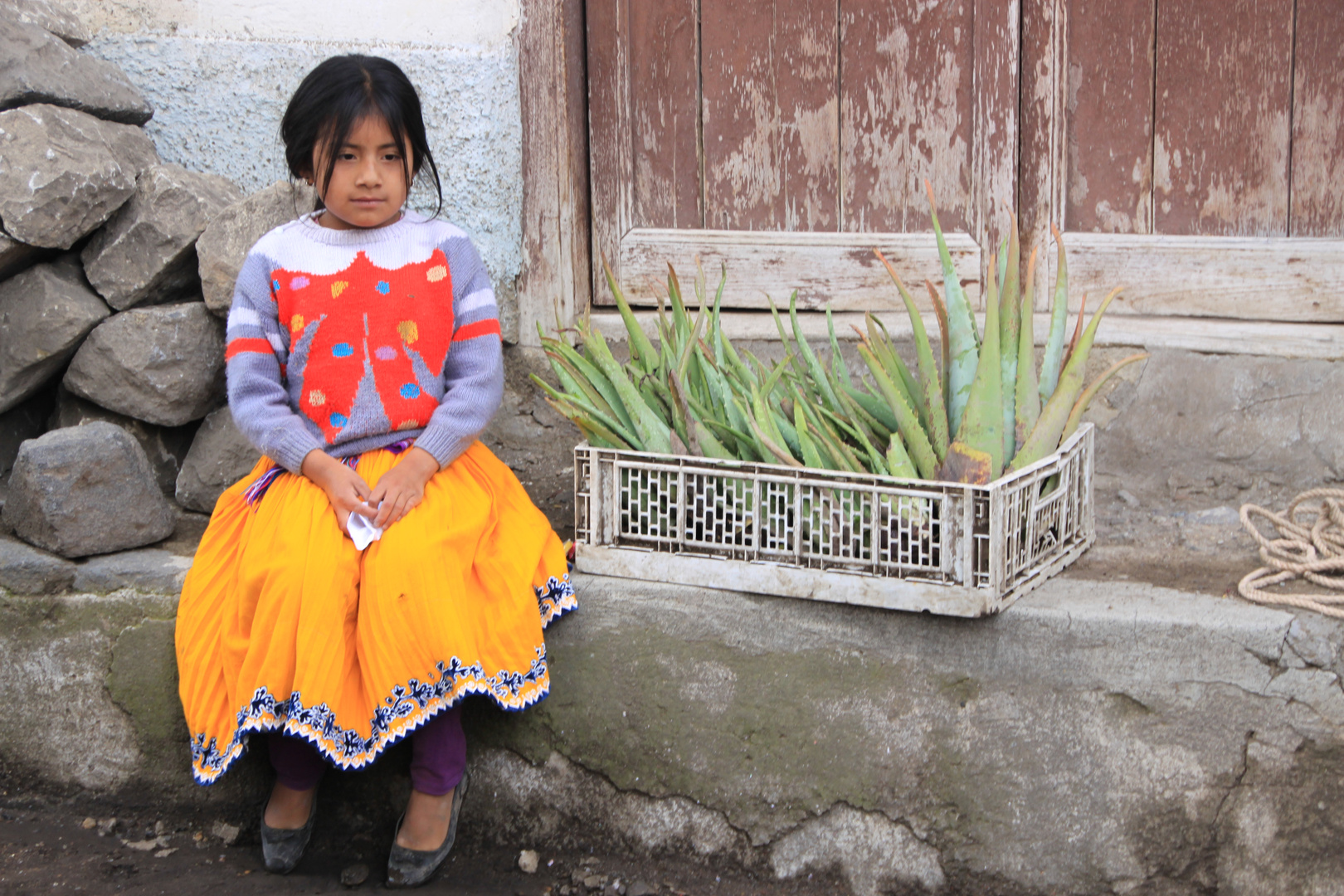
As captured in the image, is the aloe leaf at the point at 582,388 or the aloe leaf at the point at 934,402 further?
the aloe leaf at the point at 582,388

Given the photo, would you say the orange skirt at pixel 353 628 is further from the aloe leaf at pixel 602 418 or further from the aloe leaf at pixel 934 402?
the aloe leaf at pixel 934 402

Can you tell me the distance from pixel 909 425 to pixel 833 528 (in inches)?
9.1

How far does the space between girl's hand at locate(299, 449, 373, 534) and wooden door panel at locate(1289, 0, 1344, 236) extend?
2.23 meters

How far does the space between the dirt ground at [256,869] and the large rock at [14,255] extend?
→ 1.18 m

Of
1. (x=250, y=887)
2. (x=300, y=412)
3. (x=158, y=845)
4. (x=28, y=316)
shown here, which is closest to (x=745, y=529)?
(x=300, y=412)

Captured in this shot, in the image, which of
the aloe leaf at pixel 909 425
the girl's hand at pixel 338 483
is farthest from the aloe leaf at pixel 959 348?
the girl's hand at pixel 338 483

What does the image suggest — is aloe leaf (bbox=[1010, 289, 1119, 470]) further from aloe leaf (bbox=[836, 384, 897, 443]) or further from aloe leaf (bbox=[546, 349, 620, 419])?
aloe leaf (bbox=[546, 349, 620, 419])

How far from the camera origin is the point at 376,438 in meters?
2.30

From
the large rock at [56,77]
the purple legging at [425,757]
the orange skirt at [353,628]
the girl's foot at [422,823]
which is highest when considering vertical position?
the large rock at [56,77]

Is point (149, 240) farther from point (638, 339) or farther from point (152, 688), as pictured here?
point (638, 339)

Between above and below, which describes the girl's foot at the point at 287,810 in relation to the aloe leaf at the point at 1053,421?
below

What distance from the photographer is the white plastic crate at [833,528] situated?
209cm

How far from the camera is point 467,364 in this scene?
238cm

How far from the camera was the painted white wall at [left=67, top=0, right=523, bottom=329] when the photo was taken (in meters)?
3.04
